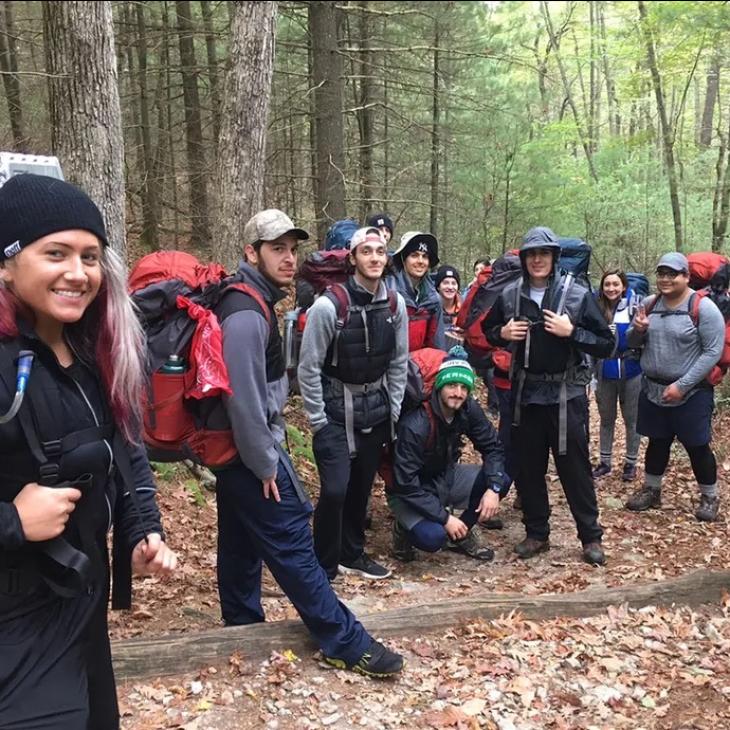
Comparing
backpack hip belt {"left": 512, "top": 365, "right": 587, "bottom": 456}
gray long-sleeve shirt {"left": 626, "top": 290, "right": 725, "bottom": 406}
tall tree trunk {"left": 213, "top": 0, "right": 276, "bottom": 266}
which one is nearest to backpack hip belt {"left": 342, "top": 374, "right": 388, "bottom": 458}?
backpack hip belt {"left": 512, "top": 365, "right": 587, "bottom": 456}

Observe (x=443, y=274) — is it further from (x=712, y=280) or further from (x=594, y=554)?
(x=594, y=554)

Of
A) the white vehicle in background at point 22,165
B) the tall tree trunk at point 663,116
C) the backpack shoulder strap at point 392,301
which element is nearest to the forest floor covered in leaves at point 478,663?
the backpack shoulder strap at point 392,301

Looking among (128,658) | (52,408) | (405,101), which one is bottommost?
(128,658)

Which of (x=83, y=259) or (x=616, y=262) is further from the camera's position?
(x=616, y=262)

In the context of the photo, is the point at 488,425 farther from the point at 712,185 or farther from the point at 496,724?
the point at 712,185

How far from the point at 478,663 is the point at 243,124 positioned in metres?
5.83

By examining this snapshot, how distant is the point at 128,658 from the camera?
3.32 meters

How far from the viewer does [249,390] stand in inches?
121

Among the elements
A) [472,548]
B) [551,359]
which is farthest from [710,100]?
[472,548]

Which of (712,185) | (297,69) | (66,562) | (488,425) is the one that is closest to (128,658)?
(66,562)

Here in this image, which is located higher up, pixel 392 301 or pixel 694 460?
pixel 392 301

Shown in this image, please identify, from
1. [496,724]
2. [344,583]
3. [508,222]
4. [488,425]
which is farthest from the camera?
[508,222]

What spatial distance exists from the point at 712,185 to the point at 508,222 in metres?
3.97

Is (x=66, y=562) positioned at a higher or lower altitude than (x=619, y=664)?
higher
